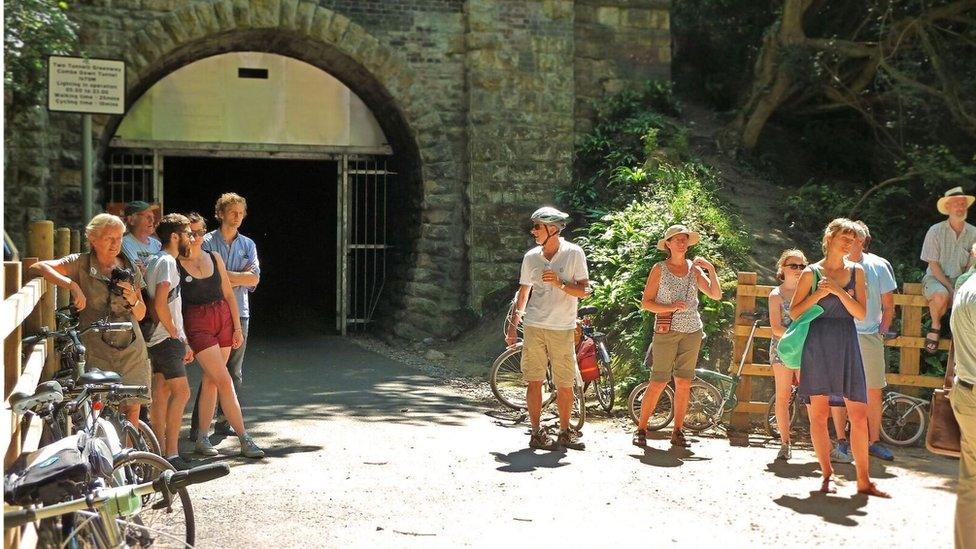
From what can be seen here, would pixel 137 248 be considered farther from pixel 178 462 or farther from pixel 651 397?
pixel 651 397

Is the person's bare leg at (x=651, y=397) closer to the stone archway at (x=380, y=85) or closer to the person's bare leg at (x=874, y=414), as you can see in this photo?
the person's bare leg at (x=874, y=414)

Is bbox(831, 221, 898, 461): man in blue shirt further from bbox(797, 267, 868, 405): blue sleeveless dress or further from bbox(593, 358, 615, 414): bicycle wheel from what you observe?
bbox(593, 358, 615, 414): bicycle wheel

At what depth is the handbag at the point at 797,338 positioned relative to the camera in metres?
7.27

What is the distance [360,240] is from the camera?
1738cm

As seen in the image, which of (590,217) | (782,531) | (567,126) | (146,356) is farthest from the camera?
(567,126)

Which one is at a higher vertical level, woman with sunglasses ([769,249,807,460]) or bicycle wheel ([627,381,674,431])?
woman with sunglasses ([769,249,807,460])

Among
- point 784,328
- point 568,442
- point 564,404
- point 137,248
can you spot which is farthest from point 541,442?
point 137,248

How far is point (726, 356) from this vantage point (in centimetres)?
1045

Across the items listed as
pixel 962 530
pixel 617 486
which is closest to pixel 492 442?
pixel 617 486

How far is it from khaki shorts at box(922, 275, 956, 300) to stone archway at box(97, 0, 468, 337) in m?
7.11

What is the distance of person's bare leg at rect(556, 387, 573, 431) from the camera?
8.63m

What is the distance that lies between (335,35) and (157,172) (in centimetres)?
299

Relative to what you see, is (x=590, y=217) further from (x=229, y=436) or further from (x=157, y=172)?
(x=229, y=436)

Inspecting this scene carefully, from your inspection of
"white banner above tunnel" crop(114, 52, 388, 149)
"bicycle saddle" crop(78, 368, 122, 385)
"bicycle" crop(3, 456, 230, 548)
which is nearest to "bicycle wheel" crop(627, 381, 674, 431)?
"bicycle saddle" crop(78, 368, 122, 385)
